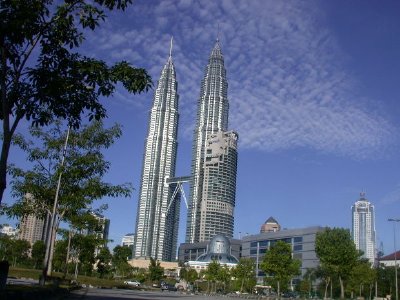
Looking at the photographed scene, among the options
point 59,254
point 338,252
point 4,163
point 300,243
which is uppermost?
point 300,243

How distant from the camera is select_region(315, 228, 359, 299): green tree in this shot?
70.1 meters

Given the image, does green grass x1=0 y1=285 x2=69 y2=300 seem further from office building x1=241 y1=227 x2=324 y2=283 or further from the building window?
the building window

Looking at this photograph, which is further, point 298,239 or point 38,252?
point 298,239

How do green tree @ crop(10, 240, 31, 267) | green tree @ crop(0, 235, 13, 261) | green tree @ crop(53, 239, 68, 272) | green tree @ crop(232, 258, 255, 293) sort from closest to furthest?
green tree @ crop(53, 239, 68, 272)
green tree @ crop(0, 235, 13, 261)
green tree @ crop(10, 240, 31, 267)
green tree @ crop(232, 258, 255, 293)

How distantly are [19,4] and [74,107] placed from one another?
2991 mm

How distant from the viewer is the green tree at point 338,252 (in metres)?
70.1

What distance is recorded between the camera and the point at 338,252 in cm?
6956

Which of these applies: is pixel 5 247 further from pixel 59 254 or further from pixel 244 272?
pixel 244 272

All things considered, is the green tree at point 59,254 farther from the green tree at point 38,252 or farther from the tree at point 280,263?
the tree at point 280,263

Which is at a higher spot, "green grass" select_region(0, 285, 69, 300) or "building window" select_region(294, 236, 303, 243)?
"building window" select_region(294, 236, 303, 243)

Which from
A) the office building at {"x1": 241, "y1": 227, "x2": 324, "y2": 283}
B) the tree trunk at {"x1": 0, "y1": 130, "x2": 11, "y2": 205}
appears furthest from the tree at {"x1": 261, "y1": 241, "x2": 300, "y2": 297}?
the office building at {"x1": 241, "y1": 227, "x2": 324, "y2": 283}

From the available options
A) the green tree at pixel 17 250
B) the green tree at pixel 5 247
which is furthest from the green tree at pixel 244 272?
the green tree at pixel 5 247

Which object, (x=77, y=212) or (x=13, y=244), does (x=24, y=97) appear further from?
(x=13, y=244)

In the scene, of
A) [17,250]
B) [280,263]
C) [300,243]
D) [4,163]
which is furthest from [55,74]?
[300,243]
